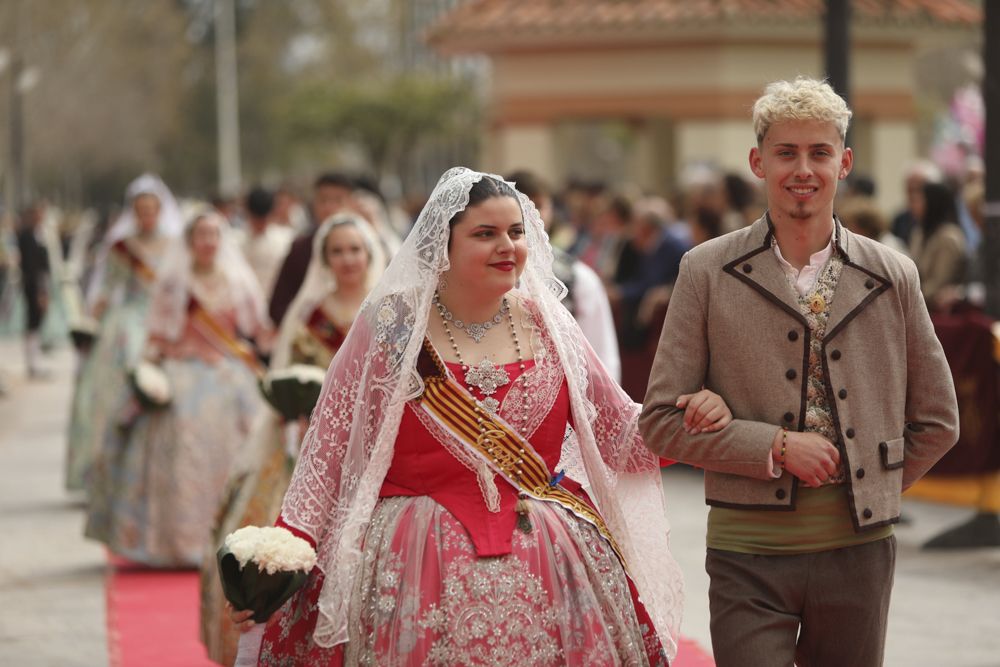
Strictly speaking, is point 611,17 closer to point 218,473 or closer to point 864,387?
point 218,473

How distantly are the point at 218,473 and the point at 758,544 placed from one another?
5795 mm

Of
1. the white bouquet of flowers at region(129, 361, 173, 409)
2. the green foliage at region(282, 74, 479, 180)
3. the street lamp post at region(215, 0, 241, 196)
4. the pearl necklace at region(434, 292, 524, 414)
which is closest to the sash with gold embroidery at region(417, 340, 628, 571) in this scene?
the pearl necklace at region(434, 292, 524, 414)

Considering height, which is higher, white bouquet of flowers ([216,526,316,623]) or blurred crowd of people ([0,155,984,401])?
blurred crowd of people ([0,155,984,401])

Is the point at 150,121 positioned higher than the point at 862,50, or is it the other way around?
the point at 150,121

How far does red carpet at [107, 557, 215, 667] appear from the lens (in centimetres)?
739

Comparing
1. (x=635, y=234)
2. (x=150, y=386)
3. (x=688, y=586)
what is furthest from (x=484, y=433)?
(x=635, y=234)

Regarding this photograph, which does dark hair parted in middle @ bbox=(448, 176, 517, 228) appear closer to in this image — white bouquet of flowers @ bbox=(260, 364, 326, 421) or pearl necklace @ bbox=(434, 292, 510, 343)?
pearl necklace @ bbox=(434, 292, 510, 343)

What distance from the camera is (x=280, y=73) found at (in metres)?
68.2

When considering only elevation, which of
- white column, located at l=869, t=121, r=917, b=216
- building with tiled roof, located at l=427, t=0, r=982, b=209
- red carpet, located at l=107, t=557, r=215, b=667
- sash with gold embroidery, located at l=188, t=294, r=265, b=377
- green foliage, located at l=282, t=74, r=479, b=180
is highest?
green foliage, located at l=282, t=74, r=479, b=180

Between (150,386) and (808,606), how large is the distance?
226 inches

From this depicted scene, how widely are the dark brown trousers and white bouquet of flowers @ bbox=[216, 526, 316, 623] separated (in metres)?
1.03

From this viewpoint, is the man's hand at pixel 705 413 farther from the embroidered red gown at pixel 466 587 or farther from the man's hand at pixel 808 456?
the embroidered red gown at pixel 466 587

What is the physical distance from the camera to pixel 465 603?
4344 millimetres

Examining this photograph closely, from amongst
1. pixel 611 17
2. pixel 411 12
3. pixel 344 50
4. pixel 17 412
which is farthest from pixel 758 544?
pixel 344 50
